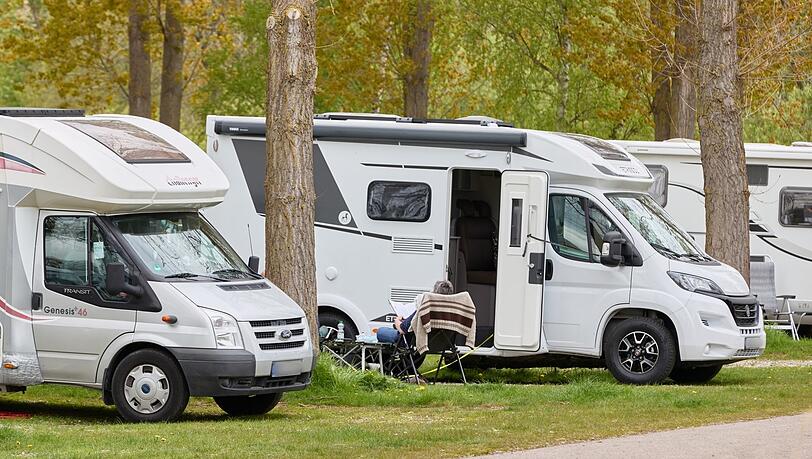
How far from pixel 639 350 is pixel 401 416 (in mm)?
3460

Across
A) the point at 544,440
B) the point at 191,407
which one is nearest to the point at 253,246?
the point at 191,407

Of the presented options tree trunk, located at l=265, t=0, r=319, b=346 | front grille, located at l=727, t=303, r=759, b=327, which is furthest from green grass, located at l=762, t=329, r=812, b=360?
tree trunk, located at l=265, t=0, r=319, b=346

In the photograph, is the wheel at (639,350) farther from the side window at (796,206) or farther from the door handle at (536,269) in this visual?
the side window at (796,206)

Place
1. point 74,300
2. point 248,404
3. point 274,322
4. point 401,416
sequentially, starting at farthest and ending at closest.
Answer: point 248,404
point 401,416
point 74,300
point 274,322

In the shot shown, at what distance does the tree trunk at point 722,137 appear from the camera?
56.3 feet

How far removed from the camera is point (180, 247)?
11727mm

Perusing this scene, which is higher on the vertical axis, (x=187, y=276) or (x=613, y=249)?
(x=613, y=249)

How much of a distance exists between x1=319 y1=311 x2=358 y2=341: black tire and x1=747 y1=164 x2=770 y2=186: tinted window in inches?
301

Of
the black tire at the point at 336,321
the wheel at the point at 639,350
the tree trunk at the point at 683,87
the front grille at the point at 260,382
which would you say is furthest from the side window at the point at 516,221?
the tree trunk at the point at 683,87

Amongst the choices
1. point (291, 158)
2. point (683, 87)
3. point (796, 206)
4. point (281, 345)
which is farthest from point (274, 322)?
point (683, 87)

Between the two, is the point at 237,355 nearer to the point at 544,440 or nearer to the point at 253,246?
the point at 544,440

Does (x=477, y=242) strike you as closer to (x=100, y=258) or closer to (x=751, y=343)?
(x=751, y=343)

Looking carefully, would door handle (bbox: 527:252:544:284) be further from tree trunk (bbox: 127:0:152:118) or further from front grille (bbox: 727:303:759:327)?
tree trunk (bbox: 127:0:152:118)

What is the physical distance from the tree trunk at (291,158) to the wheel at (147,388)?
2.26m
